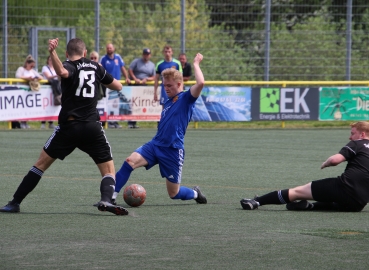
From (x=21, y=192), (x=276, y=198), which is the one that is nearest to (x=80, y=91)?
(x=21, y=192)

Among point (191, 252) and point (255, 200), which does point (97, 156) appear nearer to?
point (255, 200)

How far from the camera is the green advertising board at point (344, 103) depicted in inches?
920

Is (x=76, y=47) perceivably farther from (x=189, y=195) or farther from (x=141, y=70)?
(x=141, y=70)

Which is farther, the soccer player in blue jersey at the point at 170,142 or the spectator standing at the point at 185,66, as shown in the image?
the spectator standing at the point at 185,66

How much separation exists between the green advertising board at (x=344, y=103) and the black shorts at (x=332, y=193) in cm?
1491

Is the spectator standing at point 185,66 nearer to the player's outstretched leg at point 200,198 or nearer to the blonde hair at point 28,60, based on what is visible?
the blonde hair at point 28,60

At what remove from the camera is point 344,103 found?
77.3ft

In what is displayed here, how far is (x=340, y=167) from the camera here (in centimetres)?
1388

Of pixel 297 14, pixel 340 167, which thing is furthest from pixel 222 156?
pixel 297 14

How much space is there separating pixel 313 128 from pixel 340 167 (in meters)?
9.63

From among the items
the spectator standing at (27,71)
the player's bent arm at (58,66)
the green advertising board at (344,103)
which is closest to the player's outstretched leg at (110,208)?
the player's bent arm at (58,66)

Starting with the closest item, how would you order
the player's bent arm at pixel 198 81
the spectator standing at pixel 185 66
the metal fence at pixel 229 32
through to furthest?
the player's bent arm at pixel 198 81 → the spectator standing at pixel 185 66 → the metal fence at pixel 229 32

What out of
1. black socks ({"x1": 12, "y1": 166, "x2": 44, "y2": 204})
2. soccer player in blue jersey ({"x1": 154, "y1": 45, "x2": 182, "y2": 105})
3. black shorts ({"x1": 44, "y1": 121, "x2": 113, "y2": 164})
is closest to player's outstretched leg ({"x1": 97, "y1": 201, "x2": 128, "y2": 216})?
black shorts ({"x1": 44, "y1": 121, "x2": 113, "y2": 164})

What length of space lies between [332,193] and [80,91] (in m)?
2.75
